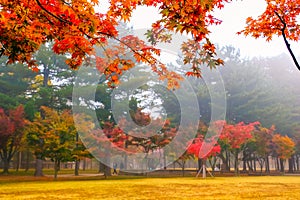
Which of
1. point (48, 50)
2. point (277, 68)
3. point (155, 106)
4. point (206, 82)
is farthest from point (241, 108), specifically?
point (48, 50)

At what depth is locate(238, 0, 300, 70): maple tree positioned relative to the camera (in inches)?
207

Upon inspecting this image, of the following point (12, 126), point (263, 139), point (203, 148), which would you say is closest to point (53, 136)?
point (12, 126)

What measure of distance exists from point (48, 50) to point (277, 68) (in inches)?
992

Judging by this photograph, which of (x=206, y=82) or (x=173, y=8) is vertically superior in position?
(x=206, y=82)

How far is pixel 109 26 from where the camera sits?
4.98 m

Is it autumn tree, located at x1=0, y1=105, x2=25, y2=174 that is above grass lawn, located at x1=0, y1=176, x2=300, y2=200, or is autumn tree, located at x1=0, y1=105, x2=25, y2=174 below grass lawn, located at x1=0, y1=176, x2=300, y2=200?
above

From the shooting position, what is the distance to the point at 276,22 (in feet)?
18.0

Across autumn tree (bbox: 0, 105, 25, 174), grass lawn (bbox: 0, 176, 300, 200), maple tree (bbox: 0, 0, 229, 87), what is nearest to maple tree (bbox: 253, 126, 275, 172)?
grass lawn (bbox: 0, 176, 300, 200)

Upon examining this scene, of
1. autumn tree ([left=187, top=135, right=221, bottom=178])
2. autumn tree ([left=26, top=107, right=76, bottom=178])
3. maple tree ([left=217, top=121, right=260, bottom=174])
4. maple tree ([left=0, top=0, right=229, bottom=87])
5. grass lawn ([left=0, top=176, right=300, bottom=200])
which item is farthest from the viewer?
maple tree ([left=217, top=121, right=260, bottom=174])

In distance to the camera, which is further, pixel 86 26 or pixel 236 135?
pixel 236 135

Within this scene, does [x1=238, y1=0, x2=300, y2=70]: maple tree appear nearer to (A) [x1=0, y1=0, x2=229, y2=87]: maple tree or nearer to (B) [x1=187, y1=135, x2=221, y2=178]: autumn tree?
(A) [x1=0, y1=0, x2=229, y2=87]: maple tree

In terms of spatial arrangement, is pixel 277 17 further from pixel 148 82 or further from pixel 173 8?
pixel 148 82

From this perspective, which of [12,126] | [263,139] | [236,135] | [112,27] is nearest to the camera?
[112,27]

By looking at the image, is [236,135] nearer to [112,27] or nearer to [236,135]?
[236,135]
